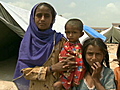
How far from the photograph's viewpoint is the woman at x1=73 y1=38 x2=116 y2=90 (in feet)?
3.90

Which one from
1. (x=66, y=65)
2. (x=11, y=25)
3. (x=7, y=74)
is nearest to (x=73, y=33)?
(x=66, y=65)

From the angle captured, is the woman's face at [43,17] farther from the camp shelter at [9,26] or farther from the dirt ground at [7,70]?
the dirt ground at [7,70]

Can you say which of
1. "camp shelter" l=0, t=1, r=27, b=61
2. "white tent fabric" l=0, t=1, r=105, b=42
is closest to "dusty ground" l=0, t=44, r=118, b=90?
"camp shelter" l=0, t=1, r=27, b=61

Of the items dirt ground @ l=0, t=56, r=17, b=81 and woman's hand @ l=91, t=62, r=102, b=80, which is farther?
dirt ground @ l=0, t=56, r=17, b=81

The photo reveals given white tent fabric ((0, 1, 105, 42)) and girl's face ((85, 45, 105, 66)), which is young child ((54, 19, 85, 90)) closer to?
girl's face ((85, 45, 105, 66))

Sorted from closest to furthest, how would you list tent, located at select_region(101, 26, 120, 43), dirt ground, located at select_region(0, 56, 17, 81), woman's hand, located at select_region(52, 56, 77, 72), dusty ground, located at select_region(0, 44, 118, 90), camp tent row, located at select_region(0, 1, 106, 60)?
1. woman's hand, located at select_region(52, 56, 77, 72)
2. dusty ground, located at select_region(0, 44, 118, 90)
3. camp tent row, located at select_region(0, 1, 106, 60)
4. dirt ground, located at select_region(0, 56, 17, 81)
5. tent, located at select_region(101, 26, 120, 43)

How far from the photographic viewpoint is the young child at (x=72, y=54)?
128 centimetres

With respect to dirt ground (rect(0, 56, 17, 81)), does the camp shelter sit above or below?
above

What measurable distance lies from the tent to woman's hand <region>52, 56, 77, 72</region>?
1212 cm

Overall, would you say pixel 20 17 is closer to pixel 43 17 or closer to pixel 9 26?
pixel 9 26

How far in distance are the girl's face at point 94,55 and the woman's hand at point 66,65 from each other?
0.41 ft

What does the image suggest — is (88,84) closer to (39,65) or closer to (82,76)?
(82,76)

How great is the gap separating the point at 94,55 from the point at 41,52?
466mm

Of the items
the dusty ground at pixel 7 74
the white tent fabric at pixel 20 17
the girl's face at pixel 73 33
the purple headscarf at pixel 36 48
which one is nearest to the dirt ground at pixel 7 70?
the dusty ground at pixel 7 74
